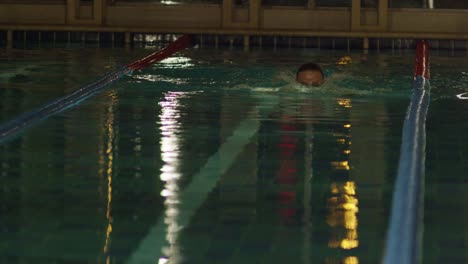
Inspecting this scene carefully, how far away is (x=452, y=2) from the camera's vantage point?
19.3m

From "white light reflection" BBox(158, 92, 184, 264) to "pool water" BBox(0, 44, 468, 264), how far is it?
0.01 meters

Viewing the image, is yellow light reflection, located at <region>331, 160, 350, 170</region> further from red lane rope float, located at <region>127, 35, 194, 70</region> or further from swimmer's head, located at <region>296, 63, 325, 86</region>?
red lane rope float, located at <region>127, 35, 194, 70</region>

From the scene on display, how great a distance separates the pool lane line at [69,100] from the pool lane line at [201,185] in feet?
5.00

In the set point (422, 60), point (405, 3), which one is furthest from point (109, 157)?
point (405, 3)

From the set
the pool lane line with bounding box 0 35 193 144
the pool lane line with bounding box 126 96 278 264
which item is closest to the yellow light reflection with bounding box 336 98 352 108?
the pool lane line with bounding box 126 96 278 264

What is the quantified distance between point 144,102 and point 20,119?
6.09 ft

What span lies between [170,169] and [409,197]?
1508 millimetres

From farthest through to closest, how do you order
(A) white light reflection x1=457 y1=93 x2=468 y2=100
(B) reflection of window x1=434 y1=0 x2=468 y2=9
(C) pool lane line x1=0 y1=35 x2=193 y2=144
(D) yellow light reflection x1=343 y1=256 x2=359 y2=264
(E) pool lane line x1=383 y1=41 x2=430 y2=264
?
(B) reflection of window x1=434 y1=0 x2=468 y2=9 → (A) white light reflection x1=457 y1=93 x2=468 y2=100 → (C) pool lane line x1=0 y1=35 x2=193 y2=144 → (E) pool lane line x1=383 y1=41 x2=430 y2=264 → (D) yellow light reflection x1=343 y1=256 x2=359 y2=264

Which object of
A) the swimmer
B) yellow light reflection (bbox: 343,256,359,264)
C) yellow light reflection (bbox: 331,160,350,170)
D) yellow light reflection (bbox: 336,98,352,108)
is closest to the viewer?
yellow light reflection (bbox: 343,256,359,264)

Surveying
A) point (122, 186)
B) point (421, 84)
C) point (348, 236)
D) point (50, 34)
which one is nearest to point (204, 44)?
point (50, 34)

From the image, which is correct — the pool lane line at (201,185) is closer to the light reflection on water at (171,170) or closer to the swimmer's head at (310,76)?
the light reflection on water at (171,170)

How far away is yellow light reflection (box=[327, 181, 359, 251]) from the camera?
4910 millimetres

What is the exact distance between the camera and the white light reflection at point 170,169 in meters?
4.75

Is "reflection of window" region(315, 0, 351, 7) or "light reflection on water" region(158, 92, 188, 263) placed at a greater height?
"reflection of window" region(315, 0, 351, 7)
